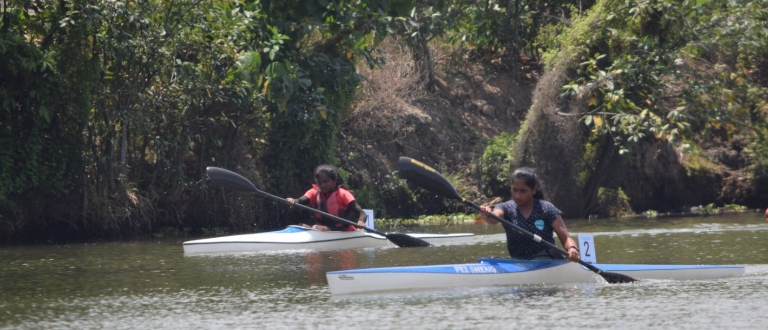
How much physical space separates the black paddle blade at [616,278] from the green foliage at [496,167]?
36.2 feet

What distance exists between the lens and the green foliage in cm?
2077

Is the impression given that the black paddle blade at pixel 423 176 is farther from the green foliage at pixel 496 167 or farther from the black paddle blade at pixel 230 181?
the green foliage at pixel 496 167

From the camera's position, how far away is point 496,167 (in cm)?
2106

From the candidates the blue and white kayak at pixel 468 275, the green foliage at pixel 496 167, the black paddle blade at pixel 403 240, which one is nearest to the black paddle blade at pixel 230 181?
the black paddle blade at pixel 403 240

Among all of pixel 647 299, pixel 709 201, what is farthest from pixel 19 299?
pixel 709 201

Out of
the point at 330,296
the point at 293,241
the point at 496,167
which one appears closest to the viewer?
the point at 330,296

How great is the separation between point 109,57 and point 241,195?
3283mm

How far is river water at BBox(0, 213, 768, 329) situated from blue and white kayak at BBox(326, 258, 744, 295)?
10cm

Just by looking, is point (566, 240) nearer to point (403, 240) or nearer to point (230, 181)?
point (403, 240)

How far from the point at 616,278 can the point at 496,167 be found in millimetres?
11489

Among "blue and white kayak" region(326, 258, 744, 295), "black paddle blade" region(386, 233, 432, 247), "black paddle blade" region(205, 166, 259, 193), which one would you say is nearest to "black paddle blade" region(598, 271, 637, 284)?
"blue and white kayak" region(326, 258, 744, 295)

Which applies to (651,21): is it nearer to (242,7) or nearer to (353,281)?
(242,7)

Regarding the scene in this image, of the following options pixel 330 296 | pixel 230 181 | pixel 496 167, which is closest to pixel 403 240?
pixel 230 181

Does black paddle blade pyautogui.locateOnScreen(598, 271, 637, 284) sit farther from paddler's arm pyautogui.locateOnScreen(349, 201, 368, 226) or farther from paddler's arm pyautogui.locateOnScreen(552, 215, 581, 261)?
paddler's arm pyautogui.locateOnScreen(349, 201, 368, 226)
